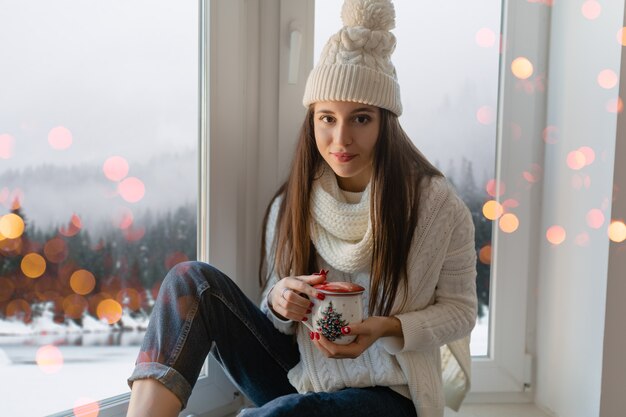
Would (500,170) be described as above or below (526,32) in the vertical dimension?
below

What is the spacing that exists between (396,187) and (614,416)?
0.66 meters

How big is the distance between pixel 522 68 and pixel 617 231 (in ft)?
1.41

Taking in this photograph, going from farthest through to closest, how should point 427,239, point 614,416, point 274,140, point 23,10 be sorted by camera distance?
point 274,140
point 614,416
point 427,239
point 23,10

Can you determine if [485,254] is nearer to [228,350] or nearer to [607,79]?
[607,79]

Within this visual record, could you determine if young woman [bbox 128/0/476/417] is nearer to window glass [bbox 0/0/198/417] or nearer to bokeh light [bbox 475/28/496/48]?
window glass [bbox 0/0/198/417]

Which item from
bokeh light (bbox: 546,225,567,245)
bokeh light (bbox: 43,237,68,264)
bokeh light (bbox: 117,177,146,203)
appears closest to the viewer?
bokeh light (bbox: 43,237,68,264)

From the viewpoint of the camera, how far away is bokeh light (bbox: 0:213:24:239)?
96 centimetres

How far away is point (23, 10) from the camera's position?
96 centimetres

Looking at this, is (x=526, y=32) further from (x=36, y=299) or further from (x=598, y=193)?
(x=36, y=299)

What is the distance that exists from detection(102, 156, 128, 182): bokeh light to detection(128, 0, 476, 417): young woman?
21 centimetres

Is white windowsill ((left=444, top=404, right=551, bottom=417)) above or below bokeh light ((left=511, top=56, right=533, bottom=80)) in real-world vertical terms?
below

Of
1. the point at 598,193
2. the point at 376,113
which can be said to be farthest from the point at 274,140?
the point at 598,193

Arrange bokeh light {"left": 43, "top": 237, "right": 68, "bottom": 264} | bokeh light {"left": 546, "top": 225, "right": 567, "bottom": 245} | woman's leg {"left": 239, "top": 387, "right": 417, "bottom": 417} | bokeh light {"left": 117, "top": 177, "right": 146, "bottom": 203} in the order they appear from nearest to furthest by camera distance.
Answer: woman's leg {"left": 239, "top": 387, "right": 417, "bottom": 417}
bokeh light {"left": 43, "top": 237, "right": 68, "bottom": 264}
bokeh light {"left": 117, "top": 177, "right": 146, "bottom": 203}
bokeh light {"left": 546, "top": 225, "right": 567, "bottom": 245}

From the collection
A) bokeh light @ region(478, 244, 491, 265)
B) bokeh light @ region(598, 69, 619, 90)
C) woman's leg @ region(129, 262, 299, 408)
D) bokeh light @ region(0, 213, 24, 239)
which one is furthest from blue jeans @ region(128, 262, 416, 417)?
bokeh light @ region(598, 69, 619, 90)
